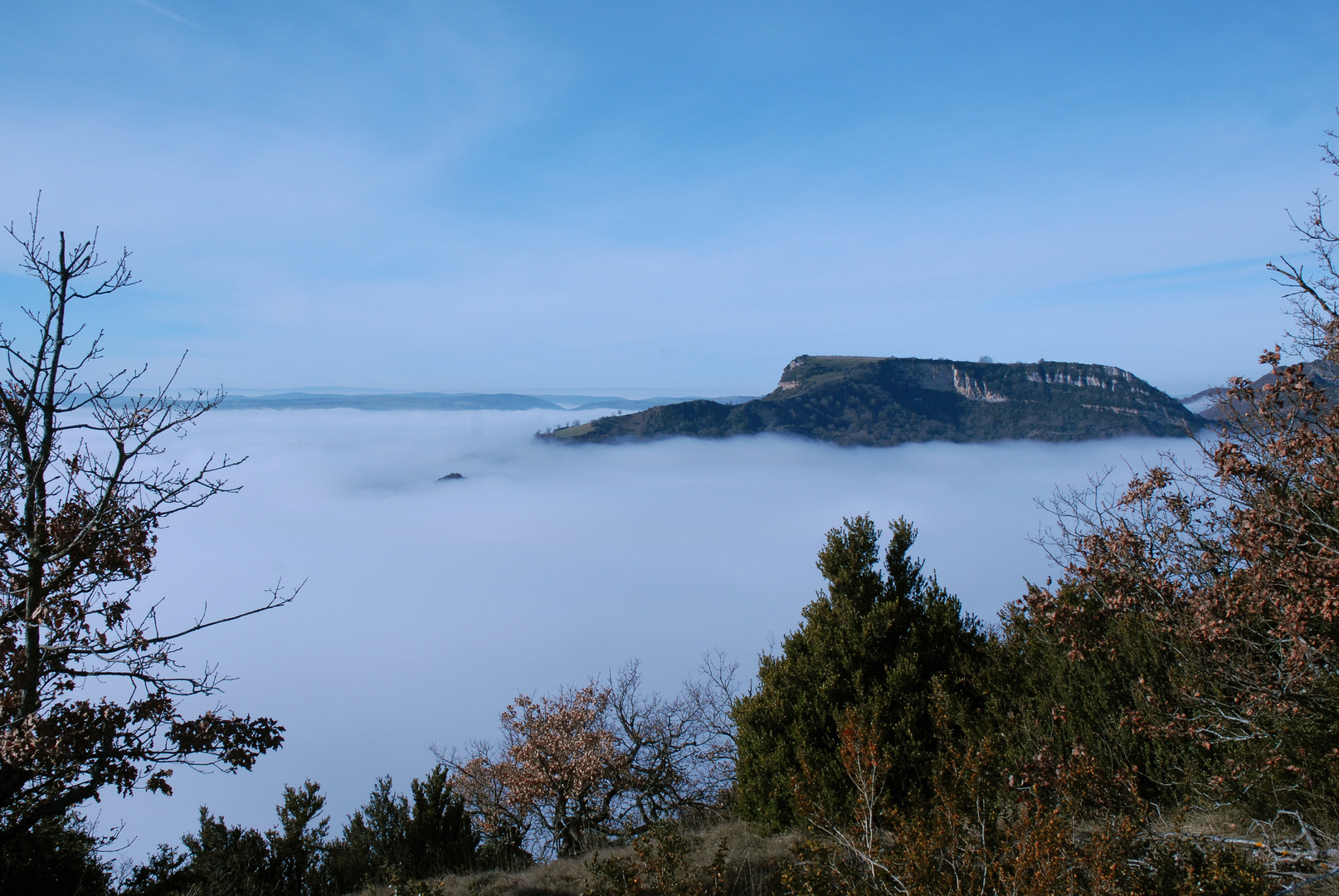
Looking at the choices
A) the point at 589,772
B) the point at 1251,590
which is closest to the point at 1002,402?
the point at 589,772

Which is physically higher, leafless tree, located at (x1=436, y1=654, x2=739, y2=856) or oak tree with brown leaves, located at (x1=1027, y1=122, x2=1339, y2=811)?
oak tree with brown leaves, located at (x1=1027, y1=122, x2=1339, y2=811)

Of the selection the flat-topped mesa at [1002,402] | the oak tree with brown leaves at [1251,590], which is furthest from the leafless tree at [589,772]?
the flat-topped mesa at [1002,402]

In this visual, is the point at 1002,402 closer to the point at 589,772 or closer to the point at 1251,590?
the point at 589,772

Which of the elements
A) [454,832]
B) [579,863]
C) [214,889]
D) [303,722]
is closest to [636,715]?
[454,832]

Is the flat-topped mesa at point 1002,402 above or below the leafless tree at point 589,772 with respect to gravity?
above

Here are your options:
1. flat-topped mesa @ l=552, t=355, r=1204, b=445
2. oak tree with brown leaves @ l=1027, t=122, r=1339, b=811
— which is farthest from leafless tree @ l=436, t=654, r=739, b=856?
flat-topped mesa @ l=552, t=355, r=1204, b=445

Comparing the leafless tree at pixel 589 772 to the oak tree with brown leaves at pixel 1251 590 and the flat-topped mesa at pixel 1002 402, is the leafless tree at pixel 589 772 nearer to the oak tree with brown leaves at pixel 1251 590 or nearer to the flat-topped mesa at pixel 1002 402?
the oak tree with brown leaves at pixel 1251 590

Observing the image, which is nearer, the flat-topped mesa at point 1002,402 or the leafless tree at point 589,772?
the leafless tree at point 589,772

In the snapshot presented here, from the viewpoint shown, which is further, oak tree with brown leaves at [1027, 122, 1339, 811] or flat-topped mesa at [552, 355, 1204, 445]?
flat-topped mesa at [552, 355, 1204, 445]

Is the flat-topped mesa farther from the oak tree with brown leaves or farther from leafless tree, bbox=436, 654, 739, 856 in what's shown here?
the oak tree with brown leaves

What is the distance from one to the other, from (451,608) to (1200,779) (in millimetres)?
205740

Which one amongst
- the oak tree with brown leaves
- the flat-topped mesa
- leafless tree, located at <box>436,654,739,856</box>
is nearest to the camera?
the oak tree with brown leaves

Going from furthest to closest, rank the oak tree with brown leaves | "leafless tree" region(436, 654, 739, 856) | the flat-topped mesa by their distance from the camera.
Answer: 1. the flat-topped mesa
2. "leafless tree" region(436, 654, 739, 856)
3. the oak tree with brown leaves

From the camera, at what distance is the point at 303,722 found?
461 ft
